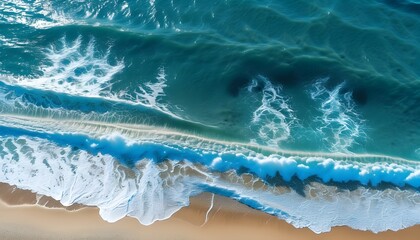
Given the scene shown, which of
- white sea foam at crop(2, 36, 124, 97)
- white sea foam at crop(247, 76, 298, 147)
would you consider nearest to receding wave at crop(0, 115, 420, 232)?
white sea foam at crop(247, 76, 298, 147)

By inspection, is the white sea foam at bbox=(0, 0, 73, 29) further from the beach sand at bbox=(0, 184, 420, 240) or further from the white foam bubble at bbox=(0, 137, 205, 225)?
the beach sand at bbox=(0, 184, 420, 240)

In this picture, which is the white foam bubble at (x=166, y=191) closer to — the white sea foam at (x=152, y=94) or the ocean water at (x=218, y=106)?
the ocean water at (x=218, y=106)

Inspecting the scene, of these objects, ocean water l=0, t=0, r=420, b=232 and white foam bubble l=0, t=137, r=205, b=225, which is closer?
white foam bubble l=0, t=137, r=205, b=225

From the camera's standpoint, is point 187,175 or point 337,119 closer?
point 187,175

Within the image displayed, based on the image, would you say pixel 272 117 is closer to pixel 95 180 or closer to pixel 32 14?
pixel 95 180

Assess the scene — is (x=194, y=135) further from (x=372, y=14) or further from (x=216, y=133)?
(x=372, y=14)

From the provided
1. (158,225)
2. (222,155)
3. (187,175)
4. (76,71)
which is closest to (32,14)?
(76,71)

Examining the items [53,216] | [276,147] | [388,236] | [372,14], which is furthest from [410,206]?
[53,216]
